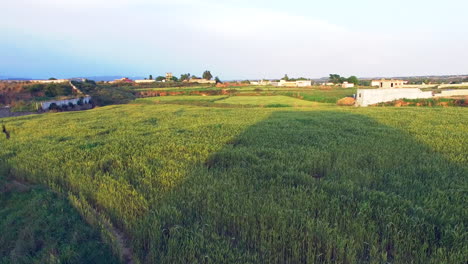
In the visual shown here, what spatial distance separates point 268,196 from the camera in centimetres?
494

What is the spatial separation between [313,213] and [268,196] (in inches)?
35.1

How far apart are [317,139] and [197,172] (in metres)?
5.60

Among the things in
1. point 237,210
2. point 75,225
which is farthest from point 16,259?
point 237,210

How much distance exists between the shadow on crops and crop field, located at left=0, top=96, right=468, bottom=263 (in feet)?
0.06

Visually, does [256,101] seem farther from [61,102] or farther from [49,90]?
[49,90]

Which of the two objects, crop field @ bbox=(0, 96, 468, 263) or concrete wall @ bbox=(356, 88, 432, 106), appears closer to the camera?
crop field @ bbox=(0, 96, 468, 263)

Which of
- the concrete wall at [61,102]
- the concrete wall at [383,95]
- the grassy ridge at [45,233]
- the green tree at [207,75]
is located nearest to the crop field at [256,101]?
the concrete wall at [383,95]

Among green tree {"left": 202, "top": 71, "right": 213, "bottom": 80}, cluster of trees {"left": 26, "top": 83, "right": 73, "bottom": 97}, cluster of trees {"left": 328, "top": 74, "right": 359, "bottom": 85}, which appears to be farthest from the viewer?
green tree {"left": 202, "top": 71, "right": 213, "bottom": 80}

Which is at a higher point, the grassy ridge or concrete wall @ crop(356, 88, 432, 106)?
concrete wall @ crop(356, 88, 432, 106)

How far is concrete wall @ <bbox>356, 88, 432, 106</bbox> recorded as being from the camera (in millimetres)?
30781

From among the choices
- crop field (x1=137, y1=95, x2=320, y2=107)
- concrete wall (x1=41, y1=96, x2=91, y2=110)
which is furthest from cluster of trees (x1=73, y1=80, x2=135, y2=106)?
crop field (x1=137, y1=95, x2=320, y2=107)

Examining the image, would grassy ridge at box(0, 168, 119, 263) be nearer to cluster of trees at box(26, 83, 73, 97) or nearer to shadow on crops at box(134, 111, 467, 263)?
shadow on crops at box(134, 111, 467, 263)

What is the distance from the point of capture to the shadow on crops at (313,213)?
138 inches

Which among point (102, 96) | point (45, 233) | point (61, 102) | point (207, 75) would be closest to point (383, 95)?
point (45, 233)
